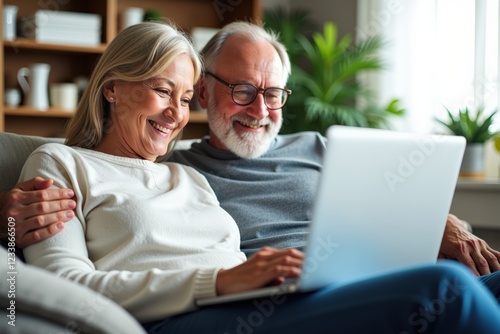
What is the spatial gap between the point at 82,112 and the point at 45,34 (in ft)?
7.21

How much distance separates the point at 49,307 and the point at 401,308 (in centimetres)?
55

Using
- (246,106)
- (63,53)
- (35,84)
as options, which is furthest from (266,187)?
(63,53)

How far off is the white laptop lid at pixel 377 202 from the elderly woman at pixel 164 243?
0.25 ft

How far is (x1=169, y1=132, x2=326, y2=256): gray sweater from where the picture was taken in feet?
6.13

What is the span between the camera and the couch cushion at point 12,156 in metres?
1.68

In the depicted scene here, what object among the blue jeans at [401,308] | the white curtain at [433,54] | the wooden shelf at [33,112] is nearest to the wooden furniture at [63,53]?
the wooden shelf at [33,112]

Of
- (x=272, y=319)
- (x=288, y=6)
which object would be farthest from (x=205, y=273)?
(x=288, y=6)

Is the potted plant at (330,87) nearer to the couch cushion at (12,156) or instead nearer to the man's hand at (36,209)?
the couch cushion at (12,156)

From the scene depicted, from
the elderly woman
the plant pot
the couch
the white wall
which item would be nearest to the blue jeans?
the elderly woman

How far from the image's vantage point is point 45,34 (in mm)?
3781

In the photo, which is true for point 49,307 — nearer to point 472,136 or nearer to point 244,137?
point 244,137

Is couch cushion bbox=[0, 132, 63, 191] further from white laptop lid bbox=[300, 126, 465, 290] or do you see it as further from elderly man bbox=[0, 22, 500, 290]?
white laptop lid bbox=[300, 126, 465, 290]

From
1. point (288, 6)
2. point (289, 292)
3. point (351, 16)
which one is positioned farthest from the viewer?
point (288, 6)

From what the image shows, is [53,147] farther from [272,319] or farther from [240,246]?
[272,319]
